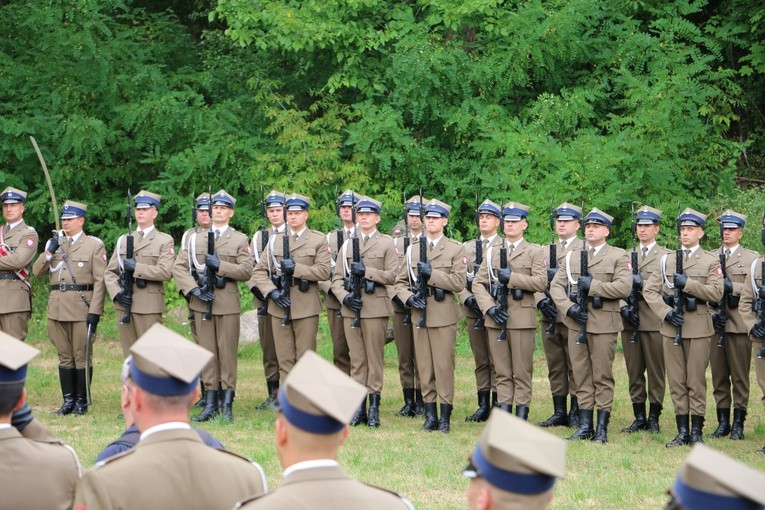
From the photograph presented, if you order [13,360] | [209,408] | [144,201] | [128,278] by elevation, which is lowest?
[209,408]

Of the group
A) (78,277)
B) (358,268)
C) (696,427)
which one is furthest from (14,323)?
(696,427)

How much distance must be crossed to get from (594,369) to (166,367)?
304 inches

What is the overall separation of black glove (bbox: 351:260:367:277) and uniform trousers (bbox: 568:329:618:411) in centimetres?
211

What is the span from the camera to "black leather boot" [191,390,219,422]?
11.9 meters

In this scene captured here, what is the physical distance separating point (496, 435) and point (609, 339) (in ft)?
26.4

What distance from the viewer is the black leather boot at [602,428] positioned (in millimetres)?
10898

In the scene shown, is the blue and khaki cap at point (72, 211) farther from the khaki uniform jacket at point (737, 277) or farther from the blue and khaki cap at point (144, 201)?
the khaki uniform jacket at point (737, 277)

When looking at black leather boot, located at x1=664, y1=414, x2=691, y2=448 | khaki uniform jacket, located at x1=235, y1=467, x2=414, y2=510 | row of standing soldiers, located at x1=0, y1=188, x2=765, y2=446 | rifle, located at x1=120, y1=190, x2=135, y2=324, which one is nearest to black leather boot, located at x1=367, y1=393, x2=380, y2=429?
row of standing soldiers, located at x1=0, y1=188, x2=765, y2=446

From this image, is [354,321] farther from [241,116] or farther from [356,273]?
[241,116]

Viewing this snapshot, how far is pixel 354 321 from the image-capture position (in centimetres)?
1199

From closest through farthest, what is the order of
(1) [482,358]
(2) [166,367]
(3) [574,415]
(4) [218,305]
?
(2) [166,367] < (3) [574,415] < (4) [218,305] < (1) [482,358]

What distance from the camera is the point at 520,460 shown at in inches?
125

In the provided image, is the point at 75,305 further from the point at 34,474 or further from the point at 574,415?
the point at 34,474

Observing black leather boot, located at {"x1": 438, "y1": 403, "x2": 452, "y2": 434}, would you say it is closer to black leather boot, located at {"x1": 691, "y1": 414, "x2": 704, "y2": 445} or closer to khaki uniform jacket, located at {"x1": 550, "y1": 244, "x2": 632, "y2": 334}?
khaki uniform jacket, located at {"x1": 550, "y1": 244, "x2": 632, "y2": 334}
